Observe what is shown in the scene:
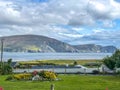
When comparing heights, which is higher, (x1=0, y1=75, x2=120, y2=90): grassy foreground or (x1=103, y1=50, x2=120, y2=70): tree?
(x1=103, y1=50, x2=120, y2=70): tree

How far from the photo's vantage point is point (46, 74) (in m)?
50.9

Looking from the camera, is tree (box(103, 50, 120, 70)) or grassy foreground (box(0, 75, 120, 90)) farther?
tree (box(103, 50, 120, 70))

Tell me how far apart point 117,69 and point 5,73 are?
2200 centimetres

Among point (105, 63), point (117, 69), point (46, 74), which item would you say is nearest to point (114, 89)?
point (46, 74)

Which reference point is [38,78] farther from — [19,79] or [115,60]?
[115,60]

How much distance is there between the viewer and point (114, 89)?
1469 inches

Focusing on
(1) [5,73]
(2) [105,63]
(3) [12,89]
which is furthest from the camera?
(2) [105,63]

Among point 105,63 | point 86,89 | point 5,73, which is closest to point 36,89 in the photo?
point 86,89

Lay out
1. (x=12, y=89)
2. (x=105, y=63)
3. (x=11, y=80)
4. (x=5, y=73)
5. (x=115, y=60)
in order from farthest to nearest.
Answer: (x=105, y=63) → (x=115, y=60) → (x=5, y=73) → (x=11, y=80) → (x=12, y=89)

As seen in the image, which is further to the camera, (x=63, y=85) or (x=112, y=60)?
(x=112, y=60)

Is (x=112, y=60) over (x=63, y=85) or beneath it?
over

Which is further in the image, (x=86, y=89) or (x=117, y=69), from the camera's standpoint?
(x=117, y=69)

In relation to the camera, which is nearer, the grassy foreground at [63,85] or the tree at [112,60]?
the grassy foreground at [63,85]

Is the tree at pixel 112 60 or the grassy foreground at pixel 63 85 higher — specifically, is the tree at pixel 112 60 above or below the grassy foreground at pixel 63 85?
above
